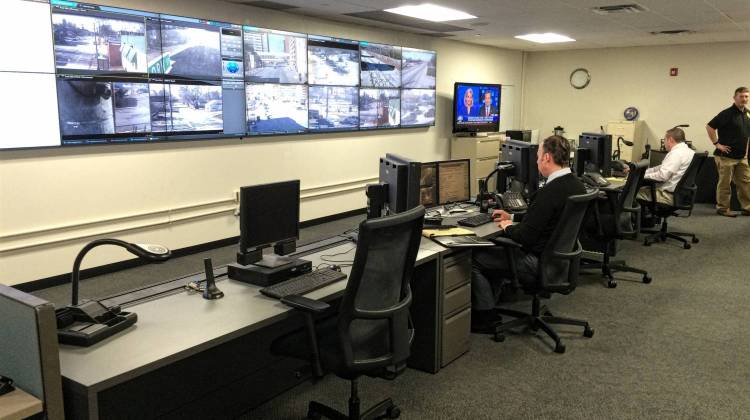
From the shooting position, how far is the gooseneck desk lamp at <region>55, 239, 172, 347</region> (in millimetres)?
1784

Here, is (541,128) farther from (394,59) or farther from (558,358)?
(558,358)

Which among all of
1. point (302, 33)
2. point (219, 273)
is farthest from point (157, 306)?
point (302, 33)

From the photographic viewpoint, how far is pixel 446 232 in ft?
11.1

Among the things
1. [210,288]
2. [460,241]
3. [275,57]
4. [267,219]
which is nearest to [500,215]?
[460,241]

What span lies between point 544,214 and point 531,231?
0.12 m

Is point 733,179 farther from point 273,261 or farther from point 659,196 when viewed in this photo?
point 273,261

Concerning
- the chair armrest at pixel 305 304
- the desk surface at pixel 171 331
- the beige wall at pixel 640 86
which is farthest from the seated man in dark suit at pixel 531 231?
the beige wall at pixel 640 86

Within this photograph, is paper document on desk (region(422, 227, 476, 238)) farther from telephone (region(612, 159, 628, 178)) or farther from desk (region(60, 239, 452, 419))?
telephone (region(612, 159, 628, 178))

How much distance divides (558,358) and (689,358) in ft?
2.49

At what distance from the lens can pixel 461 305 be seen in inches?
128

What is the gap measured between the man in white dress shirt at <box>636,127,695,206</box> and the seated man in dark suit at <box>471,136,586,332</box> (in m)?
2.79

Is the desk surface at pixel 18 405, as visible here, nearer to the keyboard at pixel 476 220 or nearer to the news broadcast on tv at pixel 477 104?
the keyboard at pixel 476 220

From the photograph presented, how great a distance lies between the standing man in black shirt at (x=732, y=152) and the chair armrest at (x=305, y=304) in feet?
23.6

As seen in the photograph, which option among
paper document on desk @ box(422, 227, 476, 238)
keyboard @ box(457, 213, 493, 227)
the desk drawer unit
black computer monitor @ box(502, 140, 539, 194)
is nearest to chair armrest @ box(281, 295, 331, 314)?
Result: the desk drawer unit
